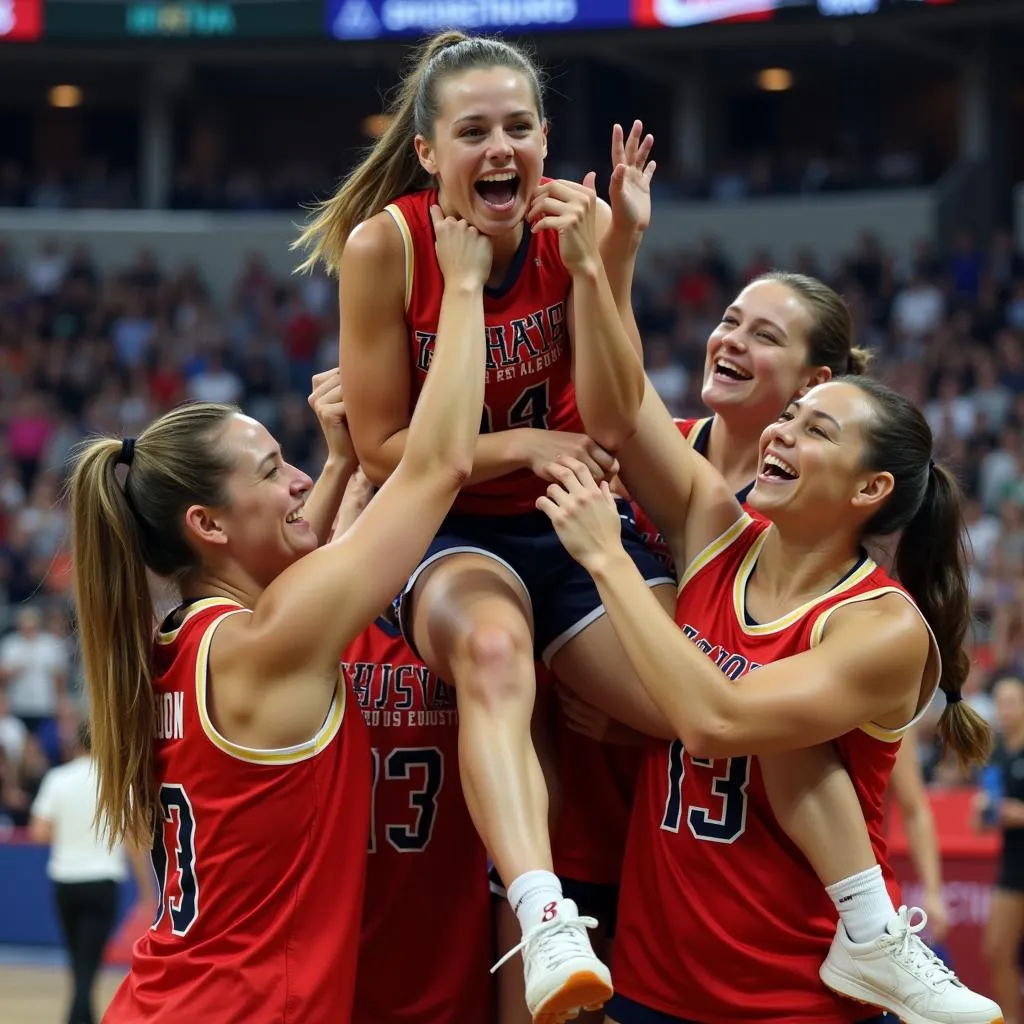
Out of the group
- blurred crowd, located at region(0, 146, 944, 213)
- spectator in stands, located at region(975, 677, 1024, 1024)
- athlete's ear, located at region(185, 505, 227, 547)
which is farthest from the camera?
blurred crowd, located at region(0, 146, 944, 213)

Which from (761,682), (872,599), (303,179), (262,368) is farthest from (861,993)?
(303,179)

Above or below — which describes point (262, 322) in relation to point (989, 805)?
above

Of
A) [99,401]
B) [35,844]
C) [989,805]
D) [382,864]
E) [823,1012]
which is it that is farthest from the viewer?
[99,401]

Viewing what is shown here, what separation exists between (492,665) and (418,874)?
68cm

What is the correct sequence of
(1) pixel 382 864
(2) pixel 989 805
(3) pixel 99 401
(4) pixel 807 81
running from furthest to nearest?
(4) pixel 807 81 → (3) pixel 99 401 → (2) pixel 989 805 → (1) pixel 382 864

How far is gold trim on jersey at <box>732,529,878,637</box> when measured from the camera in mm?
3170

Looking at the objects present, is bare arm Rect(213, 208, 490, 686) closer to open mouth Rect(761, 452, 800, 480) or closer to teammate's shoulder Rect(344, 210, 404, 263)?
teammate's shoulder Rect(344, 210, 404, 263)

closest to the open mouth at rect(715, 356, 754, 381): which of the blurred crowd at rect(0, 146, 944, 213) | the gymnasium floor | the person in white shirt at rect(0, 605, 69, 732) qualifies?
the gymnasium floor

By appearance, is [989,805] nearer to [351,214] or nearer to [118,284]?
[351,214]

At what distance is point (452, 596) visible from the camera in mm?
3215

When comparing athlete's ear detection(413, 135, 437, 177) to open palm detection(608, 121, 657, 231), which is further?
athlete's ear detection(413, 135, 437, 177)

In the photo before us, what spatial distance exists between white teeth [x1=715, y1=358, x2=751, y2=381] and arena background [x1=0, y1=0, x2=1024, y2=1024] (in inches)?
312

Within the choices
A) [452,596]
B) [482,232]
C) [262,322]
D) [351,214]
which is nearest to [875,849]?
[452,596]

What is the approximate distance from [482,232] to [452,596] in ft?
2.32
